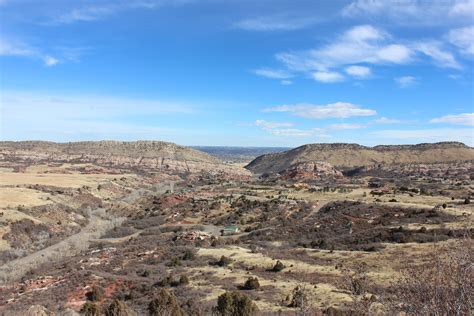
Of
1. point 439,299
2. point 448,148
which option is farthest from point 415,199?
point 448,148

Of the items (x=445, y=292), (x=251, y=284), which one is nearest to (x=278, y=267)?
(x=251, y=284)

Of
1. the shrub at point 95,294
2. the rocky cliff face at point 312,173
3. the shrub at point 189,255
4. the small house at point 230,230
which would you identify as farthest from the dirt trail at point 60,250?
the rocky cliff face at point 312,173

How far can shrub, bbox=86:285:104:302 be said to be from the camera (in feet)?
90.9

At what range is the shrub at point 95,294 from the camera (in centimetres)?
2770

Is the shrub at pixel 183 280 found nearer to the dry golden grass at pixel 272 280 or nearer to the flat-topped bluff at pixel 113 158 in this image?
the dry golden grass at pixel 272 280

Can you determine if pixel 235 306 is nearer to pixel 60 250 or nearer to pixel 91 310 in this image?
pixel 91 310

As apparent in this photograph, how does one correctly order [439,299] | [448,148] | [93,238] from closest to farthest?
1. [439,299]
2. [93,238]
3. [448,148]

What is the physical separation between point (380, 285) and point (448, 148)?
17919cm

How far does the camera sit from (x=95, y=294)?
91.6 ft

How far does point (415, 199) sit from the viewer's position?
216 feet

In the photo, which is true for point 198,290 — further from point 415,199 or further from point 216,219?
point 415,199

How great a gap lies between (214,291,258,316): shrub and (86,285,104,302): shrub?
392 inches

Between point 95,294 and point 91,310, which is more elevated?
point 91,310

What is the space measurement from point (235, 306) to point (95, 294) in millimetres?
11449
